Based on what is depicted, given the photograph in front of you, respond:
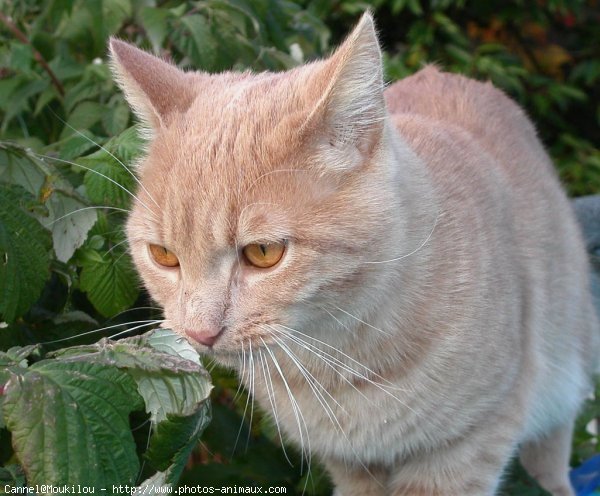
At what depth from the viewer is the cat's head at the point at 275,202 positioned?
1.58 metres

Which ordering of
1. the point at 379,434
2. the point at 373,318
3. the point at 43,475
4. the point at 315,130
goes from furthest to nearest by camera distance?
the point at 379,434 → the point at 373,318 → the point at 315,130 → the point at 43,475

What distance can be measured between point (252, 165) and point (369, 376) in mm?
551

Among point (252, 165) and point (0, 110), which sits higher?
point (0, 110)

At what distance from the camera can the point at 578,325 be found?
8.20 ft

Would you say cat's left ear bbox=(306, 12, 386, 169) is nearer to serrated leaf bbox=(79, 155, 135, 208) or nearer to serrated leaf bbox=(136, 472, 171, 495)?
serrated leaf bbox=(79, 155, 135, 208)

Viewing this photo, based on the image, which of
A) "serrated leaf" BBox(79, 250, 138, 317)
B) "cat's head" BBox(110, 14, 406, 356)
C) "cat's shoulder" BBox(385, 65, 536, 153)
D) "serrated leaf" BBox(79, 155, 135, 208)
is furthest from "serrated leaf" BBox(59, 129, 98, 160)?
"cat's shoulder" BBox(385, 65, 536, 153)

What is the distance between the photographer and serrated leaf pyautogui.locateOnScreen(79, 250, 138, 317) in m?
1.93

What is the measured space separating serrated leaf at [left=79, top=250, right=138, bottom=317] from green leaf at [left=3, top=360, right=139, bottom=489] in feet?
1.85

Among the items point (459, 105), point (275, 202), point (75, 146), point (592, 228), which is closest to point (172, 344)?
point (275, 202)

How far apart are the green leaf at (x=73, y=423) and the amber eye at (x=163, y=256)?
0.39m

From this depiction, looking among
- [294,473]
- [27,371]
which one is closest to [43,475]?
[27,371]

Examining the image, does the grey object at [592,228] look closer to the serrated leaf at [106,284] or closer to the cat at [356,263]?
the cat at [356,263]

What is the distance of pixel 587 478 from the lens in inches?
112

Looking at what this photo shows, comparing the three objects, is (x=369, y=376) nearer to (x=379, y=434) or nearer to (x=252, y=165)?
(x=379, y=434)
